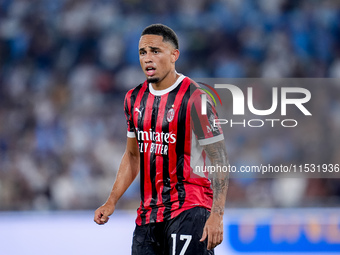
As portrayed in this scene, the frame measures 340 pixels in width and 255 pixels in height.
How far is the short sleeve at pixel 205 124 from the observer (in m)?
2.91

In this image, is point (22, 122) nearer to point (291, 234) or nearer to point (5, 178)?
point (5, 178)

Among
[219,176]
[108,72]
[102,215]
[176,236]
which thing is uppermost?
[108,72]

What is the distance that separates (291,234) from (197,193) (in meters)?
2.25

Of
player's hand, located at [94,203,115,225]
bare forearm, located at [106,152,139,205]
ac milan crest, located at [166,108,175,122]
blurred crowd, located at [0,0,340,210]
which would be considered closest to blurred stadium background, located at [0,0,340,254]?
blurred crowd, located at [0,0,340,210]

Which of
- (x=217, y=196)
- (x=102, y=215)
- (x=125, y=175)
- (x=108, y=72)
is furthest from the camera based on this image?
(x=108, y=72)

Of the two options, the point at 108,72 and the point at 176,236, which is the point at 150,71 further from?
the point at 108,72

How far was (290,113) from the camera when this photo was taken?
7.13m

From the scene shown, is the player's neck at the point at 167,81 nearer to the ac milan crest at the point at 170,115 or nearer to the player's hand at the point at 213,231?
the ac milan crest at the point at 170,115

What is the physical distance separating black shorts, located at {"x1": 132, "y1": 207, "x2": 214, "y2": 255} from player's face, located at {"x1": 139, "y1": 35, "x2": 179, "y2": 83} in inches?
29.7

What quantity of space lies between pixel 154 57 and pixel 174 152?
526 millimetres

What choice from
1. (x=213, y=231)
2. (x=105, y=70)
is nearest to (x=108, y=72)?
(x=105, y=70)

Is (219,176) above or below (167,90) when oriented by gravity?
below

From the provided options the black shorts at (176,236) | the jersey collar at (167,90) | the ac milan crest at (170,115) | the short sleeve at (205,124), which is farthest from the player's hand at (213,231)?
the jersey collar at (167,90)

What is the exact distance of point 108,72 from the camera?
310 inches
